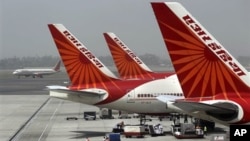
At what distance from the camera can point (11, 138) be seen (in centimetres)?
4472

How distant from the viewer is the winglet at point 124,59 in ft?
232

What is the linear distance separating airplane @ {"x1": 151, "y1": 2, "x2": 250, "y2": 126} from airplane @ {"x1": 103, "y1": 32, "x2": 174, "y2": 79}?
46.8 meters

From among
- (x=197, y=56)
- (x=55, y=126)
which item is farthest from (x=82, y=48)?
(x=197, y=56)

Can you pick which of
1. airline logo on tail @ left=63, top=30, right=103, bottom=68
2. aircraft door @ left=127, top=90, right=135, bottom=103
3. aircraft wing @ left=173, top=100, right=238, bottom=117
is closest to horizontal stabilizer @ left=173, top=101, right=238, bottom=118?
aircraft wing @ left=173, top=100, right=238, bottom=117

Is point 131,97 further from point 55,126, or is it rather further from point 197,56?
point 197,56

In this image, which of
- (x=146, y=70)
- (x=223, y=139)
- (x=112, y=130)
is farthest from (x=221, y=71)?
(x=146, y=70)

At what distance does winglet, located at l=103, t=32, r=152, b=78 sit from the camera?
232 ft

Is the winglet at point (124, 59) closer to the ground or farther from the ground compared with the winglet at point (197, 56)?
farther from the ground

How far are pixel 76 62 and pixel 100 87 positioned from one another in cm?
365

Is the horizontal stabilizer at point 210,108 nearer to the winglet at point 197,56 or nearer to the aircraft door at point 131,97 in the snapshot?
the winglet at point 197,56

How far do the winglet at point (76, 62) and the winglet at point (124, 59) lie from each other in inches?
877

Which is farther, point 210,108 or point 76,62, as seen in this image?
point 76,62

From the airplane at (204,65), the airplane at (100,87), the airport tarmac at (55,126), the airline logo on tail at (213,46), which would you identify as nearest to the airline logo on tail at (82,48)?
the airplane at (100,87)

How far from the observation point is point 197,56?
23.3 metres
